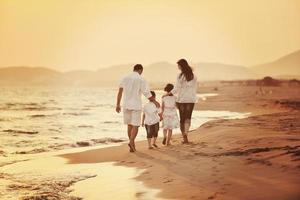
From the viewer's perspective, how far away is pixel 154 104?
1002 centimetres

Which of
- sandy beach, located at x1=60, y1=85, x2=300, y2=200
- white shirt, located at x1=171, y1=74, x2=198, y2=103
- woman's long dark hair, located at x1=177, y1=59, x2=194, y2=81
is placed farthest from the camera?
white shirt, located at x1=171, y1=74, x2=198, y2=103

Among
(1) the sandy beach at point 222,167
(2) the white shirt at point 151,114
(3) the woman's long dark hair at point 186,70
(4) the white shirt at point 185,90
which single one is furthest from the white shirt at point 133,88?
(1) the sandy beach at point 222,167

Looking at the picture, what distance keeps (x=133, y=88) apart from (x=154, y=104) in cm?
72

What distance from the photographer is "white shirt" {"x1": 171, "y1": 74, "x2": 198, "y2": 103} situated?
32.5 ft

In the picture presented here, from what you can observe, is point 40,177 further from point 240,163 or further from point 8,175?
point 240,163

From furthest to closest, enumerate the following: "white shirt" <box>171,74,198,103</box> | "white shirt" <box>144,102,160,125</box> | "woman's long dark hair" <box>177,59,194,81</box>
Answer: "white shirt" <box>144,102,160,125</box>
"white shirt" <box>171,74,198,103</box>
"woman's long dark hair" <box>177,59,194,81</box>

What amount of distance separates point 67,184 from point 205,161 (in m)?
2.14

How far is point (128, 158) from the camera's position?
29.1ft

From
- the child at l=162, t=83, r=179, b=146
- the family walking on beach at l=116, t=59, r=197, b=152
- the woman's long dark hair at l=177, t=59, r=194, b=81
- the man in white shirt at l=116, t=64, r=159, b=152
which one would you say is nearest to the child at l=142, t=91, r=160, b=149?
the family walking on beach at l=116, t=59, r=197, b=152

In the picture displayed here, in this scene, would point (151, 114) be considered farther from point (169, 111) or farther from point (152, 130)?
point (169, 111)

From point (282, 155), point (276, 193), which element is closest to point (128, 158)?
point (282, 155)

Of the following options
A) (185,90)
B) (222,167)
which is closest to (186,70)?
(185,90)

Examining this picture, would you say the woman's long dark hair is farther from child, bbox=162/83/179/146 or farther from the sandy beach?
the sandy beach

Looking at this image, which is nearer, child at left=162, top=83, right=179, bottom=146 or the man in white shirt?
the man in white shirt
